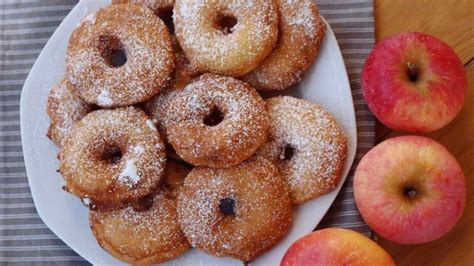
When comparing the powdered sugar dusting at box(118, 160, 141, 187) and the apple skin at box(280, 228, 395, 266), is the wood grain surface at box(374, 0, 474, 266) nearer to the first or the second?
the apple skin at box(280, 228, 395, 266)

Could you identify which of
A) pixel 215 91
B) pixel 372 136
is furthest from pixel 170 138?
pixel 372 136

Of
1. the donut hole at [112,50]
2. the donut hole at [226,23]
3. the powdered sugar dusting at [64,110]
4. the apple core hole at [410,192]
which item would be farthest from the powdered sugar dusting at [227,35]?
the apple core hole at [410,192]

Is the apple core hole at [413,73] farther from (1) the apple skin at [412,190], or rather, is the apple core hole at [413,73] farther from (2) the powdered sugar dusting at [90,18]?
(2) the powdered sugar dusting at [90,18]

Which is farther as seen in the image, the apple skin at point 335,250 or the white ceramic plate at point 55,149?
the white ceramic plate at point 55,149

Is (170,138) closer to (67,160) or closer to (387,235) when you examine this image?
(67,160)

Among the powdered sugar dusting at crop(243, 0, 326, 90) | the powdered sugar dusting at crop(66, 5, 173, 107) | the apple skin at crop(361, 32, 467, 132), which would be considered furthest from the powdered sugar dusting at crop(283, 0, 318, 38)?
the powdered sugar dusting at crop(66, 5, 173, 107)
